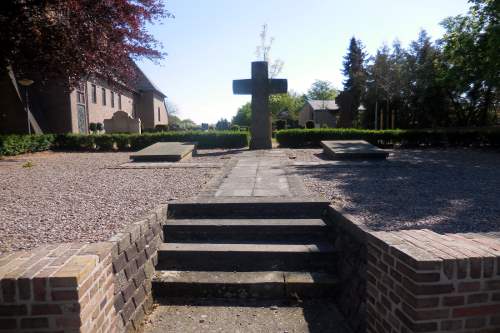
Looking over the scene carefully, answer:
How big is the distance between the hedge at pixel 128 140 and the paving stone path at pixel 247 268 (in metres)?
11.3

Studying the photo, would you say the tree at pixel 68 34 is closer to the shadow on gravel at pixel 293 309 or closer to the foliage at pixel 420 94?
the shadow on gravel at pixel 293 309

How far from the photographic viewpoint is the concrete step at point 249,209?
476 centimetres

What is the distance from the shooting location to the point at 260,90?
575 inches

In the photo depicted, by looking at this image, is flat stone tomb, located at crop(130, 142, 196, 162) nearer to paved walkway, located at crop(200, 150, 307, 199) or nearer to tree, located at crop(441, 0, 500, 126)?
paved walkway, located at crop(200, 150, 307, 199)

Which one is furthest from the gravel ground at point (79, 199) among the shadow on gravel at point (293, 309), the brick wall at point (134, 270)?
the shadow on gravel at point (293, 309)

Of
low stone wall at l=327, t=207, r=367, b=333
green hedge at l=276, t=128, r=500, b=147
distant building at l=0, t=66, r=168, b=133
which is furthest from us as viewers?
distant building at l=0, t=66, r=168, b=133

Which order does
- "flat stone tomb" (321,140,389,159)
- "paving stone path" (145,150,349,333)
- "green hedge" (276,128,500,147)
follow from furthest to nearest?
1. "green hedge" (276,128,500,147)
2. "flat stone tomb" (321,140,389,159)
3. "paving stone path" (145,150,349,333)

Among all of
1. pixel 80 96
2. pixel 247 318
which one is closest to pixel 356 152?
pixel 247 318

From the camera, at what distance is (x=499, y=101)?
28547 mm

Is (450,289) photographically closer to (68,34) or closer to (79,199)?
(79,199)

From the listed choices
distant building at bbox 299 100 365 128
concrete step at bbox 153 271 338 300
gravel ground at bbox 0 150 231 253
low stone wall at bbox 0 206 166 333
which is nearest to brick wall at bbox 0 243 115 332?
low stone wall at bbox 0 206 166 333

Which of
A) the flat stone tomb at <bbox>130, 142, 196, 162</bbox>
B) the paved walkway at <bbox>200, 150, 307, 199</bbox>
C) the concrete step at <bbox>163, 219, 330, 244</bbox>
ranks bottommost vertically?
the concrete step at <bbox>163, 219, 330, 244</bbox>

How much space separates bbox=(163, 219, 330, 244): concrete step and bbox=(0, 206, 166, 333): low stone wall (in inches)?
52.1

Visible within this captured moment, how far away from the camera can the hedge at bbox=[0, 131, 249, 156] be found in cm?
1620
